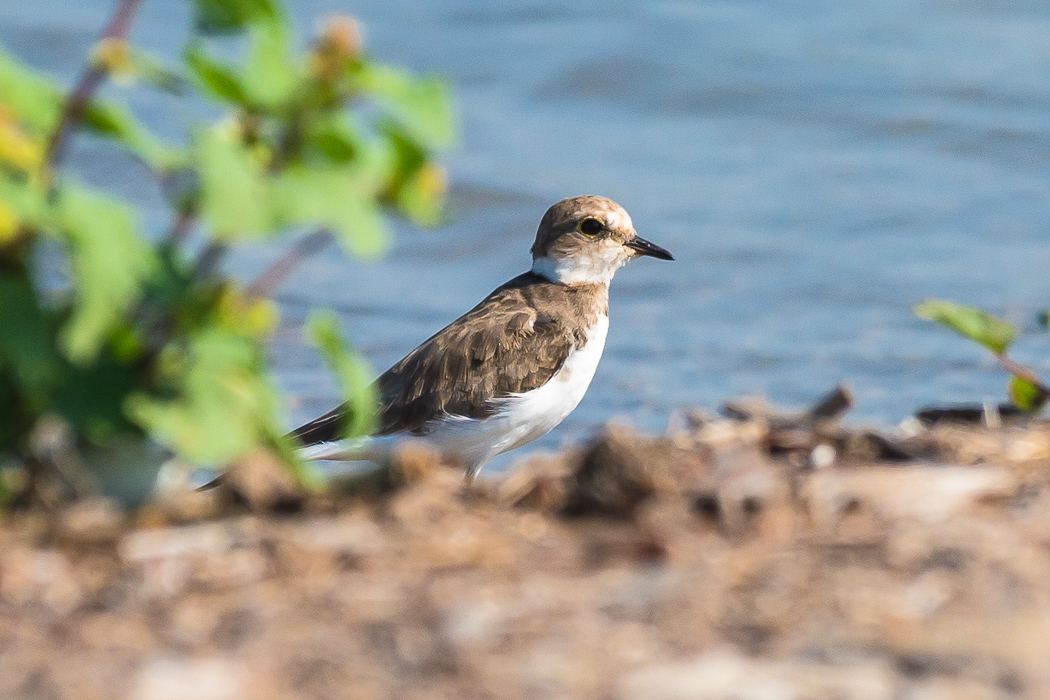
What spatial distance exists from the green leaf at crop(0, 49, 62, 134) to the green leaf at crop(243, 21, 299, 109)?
0.40 metres

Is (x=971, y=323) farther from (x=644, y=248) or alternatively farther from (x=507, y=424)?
(x=644, y=248)

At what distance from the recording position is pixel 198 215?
2.95m

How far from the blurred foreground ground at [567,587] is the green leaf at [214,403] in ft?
0.90

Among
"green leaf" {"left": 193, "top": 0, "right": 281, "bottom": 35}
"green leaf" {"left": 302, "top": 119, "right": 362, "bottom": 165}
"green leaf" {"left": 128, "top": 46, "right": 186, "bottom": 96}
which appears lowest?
"green leaf" {"left": 302, "top": 119, "right": 362, "bottom": 165}

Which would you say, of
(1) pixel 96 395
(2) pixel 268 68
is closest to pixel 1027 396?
(2) pixel 268 68

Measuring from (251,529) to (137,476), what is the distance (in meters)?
0.31

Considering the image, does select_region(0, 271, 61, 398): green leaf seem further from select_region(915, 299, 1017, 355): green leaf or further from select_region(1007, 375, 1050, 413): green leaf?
select_region(1007, 375, 1050, 413): green leaf

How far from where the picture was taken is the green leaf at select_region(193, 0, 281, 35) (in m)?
3.01

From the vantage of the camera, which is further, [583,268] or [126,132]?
[583,268]

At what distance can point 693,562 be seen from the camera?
10.3ft

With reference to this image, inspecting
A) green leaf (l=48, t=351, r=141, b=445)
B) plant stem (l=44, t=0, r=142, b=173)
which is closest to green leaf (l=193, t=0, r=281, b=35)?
plant stem (l=44, t=0, r=142, b=173)

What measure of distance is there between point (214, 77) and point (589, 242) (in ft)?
12.9

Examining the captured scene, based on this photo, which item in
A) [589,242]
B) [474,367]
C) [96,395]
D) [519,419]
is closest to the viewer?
[96,395]

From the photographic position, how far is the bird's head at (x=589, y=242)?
6.80 metres
